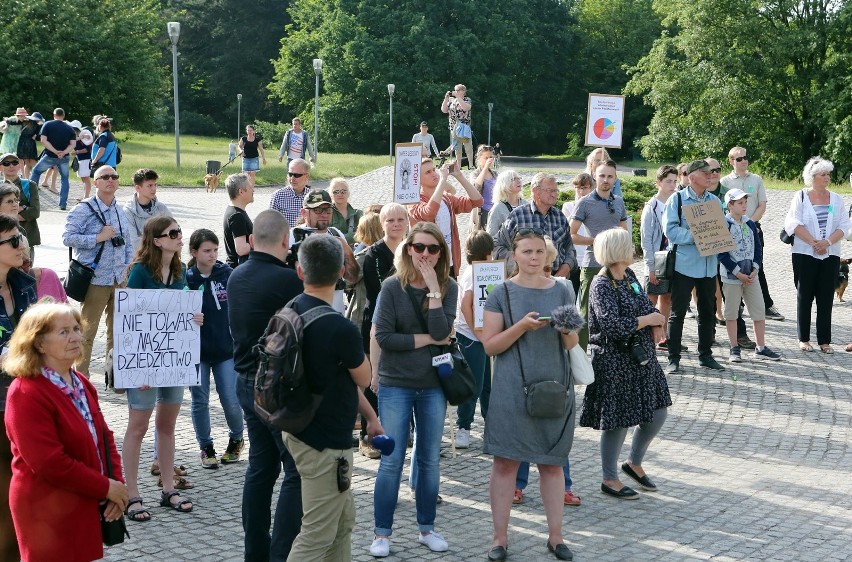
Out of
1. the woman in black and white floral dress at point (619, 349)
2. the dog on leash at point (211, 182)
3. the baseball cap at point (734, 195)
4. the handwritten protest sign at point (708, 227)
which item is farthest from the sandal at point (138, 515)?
the dog on leash at point (211, 182)

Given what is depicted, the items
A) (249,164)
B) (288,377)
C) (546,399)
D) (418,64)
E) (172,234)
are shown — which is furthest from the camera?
(418,64)

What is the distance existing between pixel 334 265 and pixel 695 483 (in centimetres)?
409

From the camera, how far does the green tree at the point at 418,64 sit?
63969 mm

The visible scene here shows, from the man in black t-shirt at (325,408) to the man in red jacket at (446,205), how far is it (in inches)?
175

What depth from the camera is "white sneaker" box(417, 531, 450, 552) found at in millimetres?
6719

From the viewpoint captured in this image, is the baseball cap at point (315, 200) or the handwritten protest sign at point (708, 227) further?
the handwritten protest sign at point (708, 227)

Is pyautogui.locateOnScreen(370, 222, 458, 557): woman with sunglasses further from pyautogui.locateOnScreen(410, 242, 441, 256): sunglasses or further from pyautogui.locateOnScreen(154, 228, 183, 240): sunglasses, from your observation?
pyautogui.locateOnScreen(154, 228, 183, 240): sunglasses

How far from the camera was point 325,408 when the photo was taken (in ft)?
17.8

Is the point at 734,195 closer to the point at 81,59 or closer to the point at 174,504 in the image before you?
the point at 174,504

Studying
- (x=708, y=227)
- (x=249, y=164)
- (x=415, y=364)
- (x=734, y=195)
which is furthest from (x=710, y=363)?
(x=249, y=164)

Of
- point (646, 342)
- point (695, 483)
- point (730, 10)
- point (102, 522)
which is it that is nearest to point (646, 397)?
point (646, 342)

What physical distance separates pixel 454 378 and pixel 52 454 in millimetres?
2599

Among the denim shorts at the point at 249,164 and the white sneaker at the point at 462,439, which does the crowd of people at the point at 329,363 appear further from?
the denim shorts at the point at 249,164

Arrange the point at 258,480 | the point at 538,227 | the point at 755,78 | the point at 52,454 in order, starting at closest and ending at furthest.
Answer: the point at 52,454, the point at 258,480, the point at 538,227, the point at 755,78
